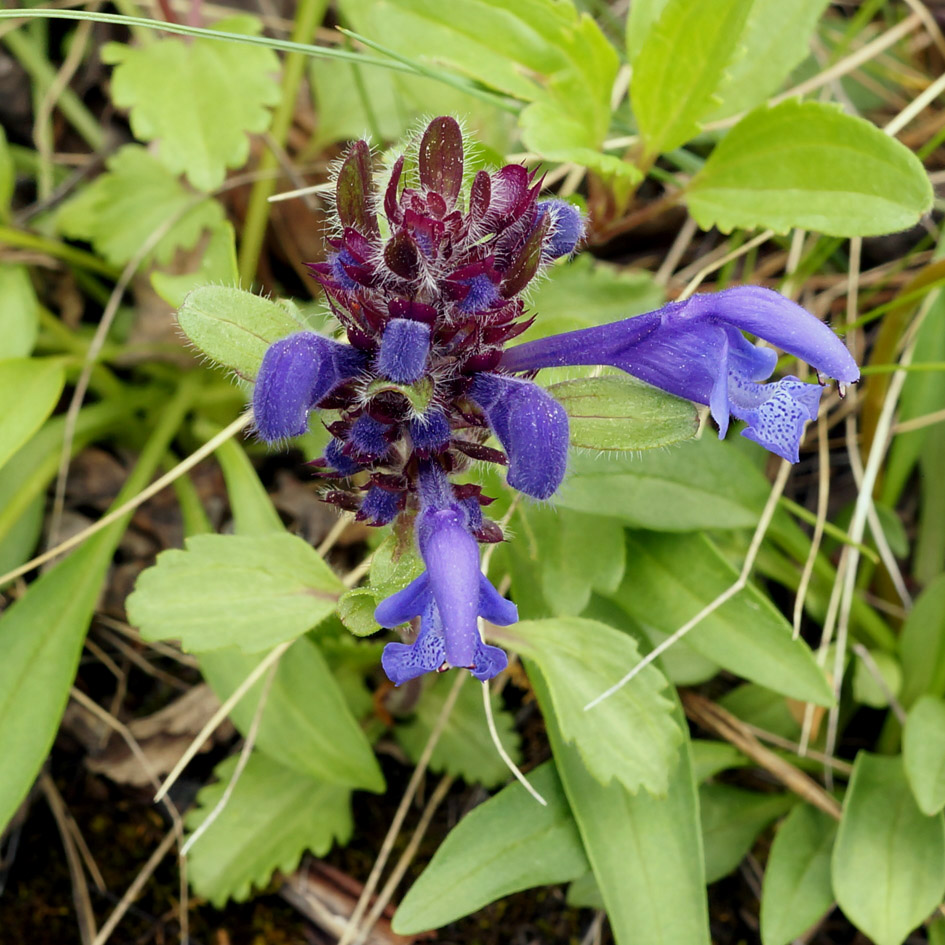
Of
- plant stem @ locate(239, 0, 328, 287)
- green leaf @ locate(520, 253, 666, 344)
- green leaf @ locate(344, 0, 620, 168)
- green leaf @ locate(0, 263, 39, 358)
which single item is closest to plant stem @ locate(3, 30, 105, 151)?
plant stem @ locate(239, 0, 328, 287)

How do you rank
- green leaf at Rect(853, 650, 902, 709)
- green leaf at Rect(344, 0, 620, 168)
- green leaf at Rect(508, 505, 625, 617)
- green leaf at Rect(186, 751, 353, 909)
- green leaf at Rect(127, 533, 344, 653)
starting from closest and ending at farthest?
green leaf at Rect(127, 533, 344, 653), green leaf at Rect(508, 505, 625, 617), green leaf at Rect(344, 0, 620, 168), green leaf at Rect(186, 751, 353, 909), green leaf at Rect(853, 650, 902, 709)

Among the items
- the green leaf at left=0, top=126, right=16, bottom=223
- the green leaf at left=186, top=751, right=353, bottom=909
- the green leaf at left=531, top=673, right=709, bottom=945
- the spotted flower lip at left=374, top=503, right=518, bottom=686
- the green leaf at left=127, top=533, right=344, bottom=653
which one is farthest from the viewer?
the green leaf at left=0, top=126, right=16, bottom=223

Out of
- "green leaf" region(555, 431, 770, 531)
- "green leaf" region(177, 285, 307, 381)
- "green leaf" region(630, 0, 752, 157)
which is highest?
"green leaf" region(630, 0, 752, 157)

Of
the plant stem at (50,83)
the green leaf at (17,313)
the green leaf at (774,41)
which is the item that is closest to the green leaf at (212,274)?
the green leaf at (17,313)

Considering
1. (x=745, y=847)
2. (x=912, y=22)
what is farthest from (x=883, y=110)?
(x=745, y=847)

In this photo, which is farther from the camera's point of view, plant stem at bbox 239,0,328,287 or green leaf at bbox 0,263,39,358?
plant stem at bbox 239,0,328,287

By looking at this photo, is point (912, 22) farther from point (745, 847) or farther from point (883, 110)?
point (745, 847)

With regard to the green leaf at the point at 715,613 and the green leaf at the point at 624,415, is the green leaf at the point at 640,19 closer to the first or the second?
the green leaf at the point at 624,415

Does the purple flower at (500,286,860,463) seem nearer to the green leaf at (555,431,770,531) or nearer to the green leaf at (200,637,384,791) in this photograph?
the green leaf at (555,431,770,531)
